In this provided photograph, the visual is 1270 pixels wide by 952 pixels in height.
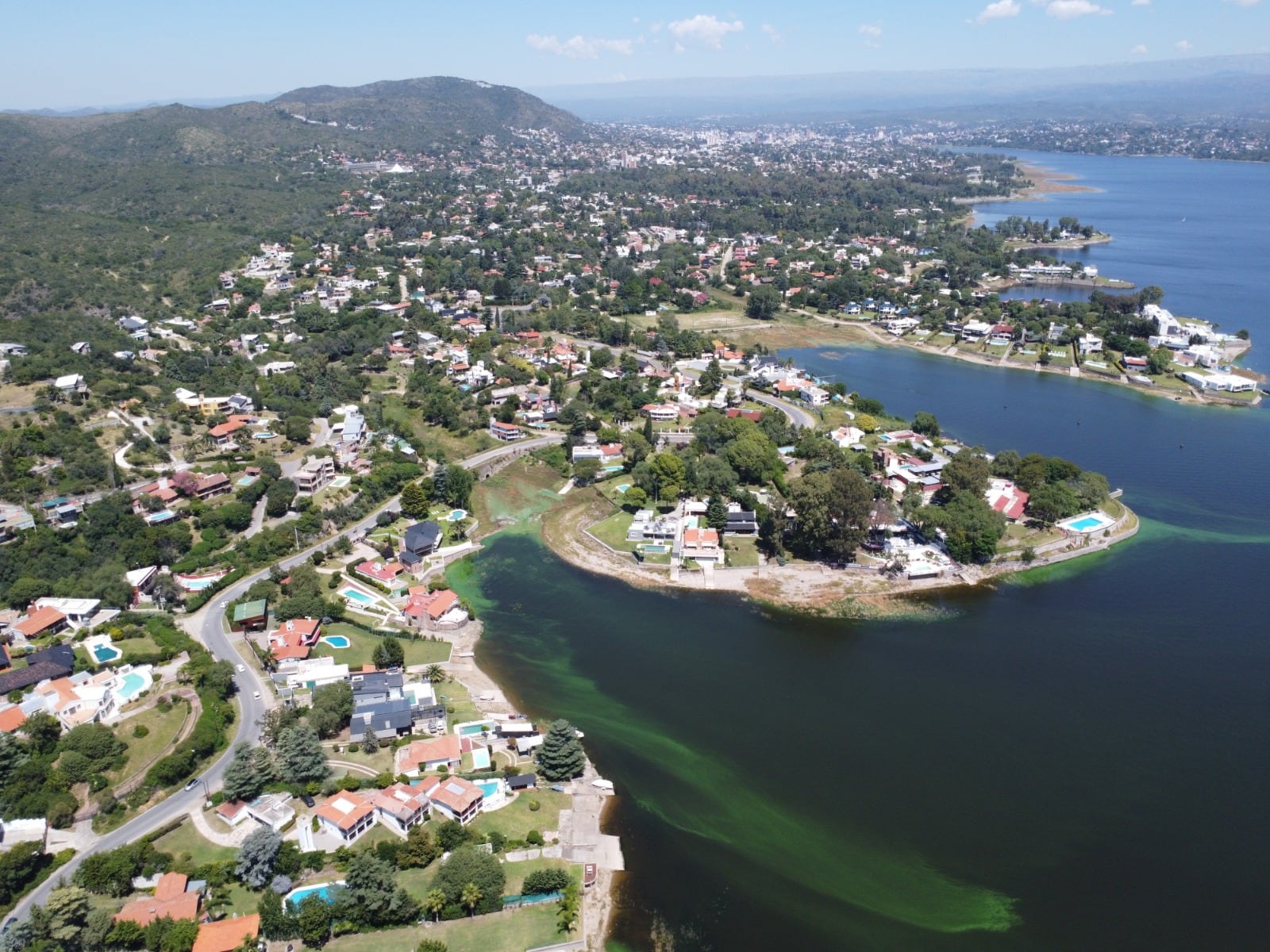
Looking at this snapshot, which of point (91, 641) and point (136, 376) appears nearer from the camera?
point (91, 641)

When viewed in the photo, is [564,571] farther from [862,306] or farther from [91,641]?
[862,306]

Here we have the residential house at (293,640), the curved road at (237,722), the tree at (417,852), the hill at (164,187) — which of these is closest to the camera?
the tree at (417,852)

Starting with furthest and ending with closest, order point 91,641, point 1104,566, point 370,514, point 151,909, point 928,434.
Result: 1. point 928,434
2. point 370,514
3. point 1104,566
4. point 91,641
5. point 151,909

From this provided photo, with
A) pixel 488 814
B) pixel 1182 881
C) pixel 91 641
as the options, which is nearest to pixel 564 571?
pixel 488 814

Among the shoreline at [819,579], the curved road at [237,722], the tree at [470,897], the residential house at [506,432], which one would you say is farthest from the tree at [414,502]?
the tree at [470,897]

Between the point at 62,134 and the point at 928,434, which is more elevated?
the point at 62,134

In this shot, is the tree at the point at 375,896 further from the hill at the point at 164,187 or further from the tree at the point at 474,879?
the hill at the point at 164,187

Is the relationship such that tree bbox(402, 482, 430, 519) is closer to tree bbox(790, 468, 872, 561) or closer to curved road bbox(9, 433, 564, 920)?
curved road bbox(9, 433, 564, 920)
